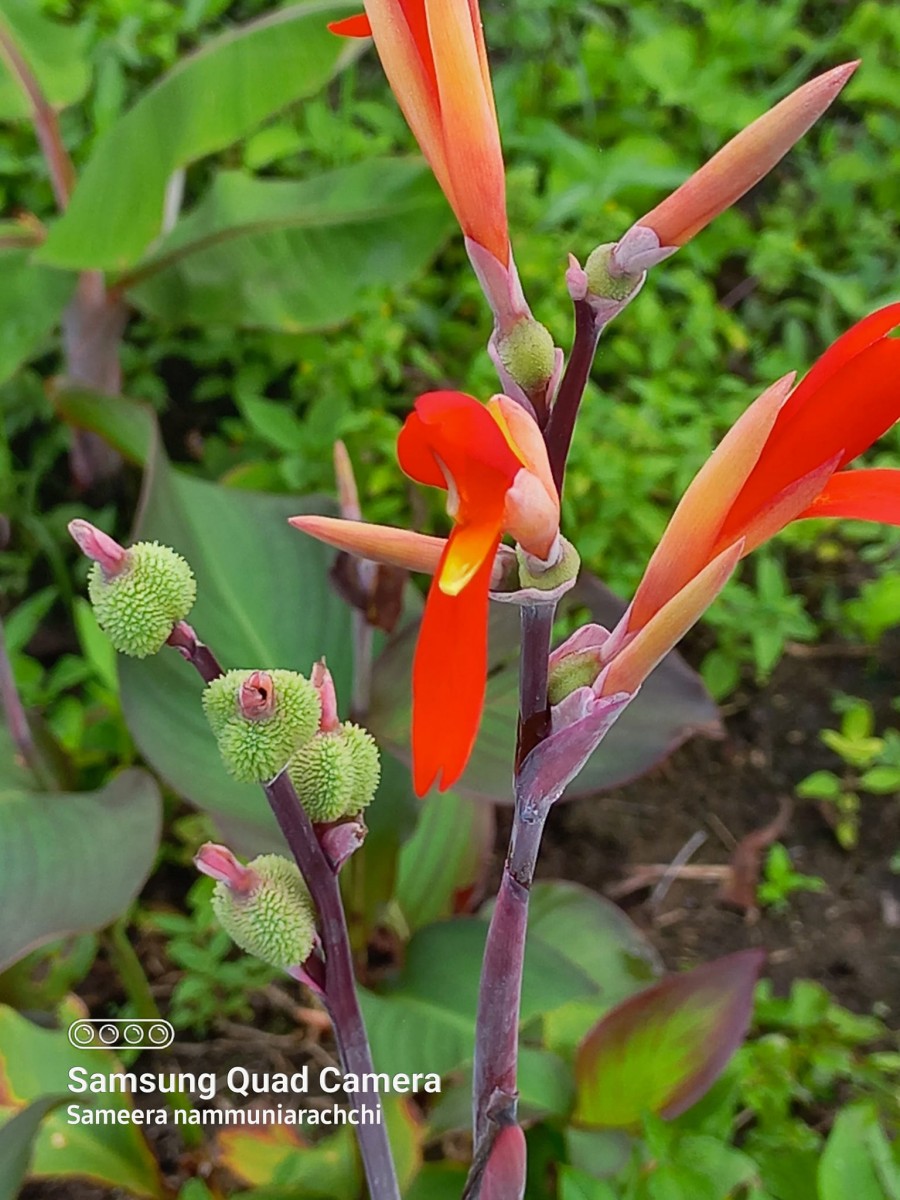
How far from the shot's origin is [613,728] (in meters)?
0.77

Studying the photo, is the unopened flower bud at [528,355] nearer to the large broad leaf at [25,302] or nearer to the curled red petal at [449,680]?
the curled red petal at [449,680]

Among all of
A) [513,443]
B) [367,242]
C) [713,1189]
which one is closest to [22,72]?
[367,242]

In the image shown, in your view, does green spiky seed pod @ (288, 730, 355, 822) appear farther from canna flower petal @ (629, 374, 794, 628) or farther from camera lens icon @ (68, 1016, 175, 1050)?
camera lens icon @ (68, 1016, 175, 1050)

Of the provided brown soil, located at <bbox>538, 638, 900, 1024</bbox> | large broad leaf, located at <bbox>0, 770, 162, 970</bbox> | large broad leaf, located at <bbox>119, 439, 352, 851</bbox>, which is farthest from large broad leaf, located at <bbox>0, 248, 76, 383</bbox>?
brown soil, located at <bbox>538, 638, 900, 1024</bbox>

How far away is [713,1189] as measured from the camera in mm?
522

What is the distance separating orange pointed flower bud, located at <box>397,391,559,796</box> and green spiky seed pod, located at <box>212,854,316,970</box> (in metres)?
0.11

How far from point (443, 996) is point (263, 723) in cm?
53

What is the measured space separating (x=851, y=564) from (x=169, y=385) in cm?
94

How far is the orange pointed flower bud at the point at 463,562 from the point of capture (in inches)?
9.7

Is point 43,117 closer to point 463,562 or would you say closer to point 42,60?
point 42,60

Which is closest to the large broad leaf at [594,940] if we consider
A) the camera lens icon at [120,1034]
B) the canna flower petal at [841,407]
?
the camera lens icon at [120,1034]

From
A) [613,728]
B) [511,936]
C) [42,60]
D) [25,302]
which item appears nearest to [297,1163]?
[613,728]

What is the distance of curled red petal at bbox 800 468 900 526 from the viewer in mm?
303

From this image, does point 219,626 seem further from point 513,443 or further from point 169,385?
point 169,385
